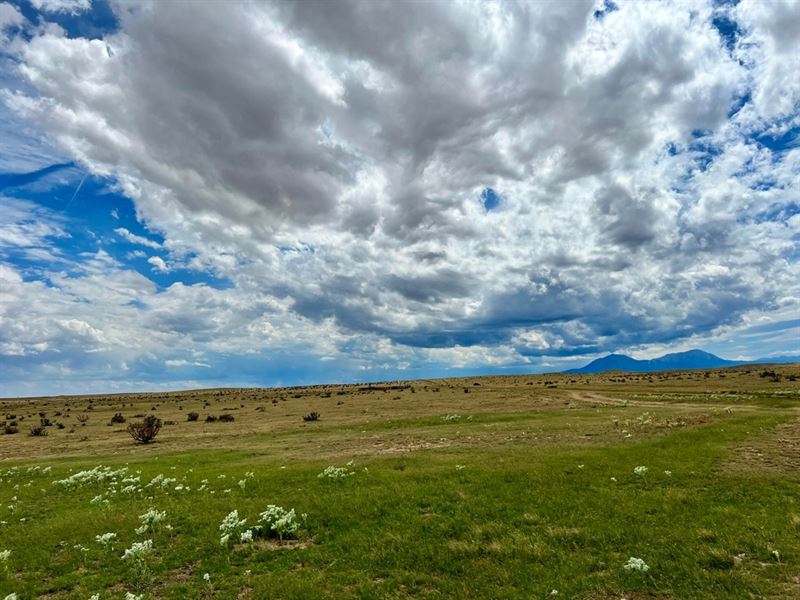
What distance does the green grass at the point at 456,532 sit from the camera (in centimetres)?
1220

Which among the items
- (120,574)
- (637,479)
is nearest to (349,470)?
(120,574)

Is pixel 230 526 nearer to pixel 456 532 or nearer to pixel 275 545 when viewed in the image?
pixel 275 545

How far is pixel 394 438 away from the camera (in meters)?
38.8

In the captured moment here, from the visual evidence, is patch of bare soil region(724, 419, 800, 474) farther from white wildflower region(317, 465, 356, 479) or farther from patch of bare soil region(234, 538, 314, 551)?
patch of bare soil region(234, 538, 314, 551)

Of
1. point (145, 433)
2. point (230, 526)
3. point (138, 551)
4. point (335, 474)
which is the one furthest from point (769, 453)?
point (145, 433)

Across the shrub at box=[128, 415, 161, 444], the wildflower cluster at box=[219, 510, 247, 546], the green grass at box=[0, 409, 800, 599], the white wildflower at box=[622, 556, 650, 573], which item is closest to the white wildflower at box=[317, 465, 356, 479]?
the green grass at box=[0, 409, 800, 599]

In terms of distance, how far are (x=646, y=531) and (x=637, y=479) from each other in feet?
20.7

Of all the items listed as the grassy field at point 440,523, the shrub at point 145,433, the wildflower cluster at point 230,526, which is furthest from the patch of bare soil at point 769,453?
the shrub at point 145,433

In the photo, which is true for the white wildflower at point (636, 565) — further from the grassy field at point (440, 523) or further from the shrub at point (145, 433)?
the shrub at point (145, 433)

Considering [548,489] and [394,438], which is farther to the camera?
[394,438]

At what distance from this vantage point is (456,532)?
1570cm

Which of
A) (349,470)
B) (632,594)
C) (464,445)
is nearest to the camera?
(632,594)

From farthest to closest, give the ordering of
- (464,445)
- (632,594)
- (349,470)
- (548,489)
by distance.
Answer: (464,445) < (349,470) < (548,489) < (632,594)

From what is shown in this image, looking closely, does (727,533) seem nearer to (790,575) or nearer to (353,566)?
(790,575)
